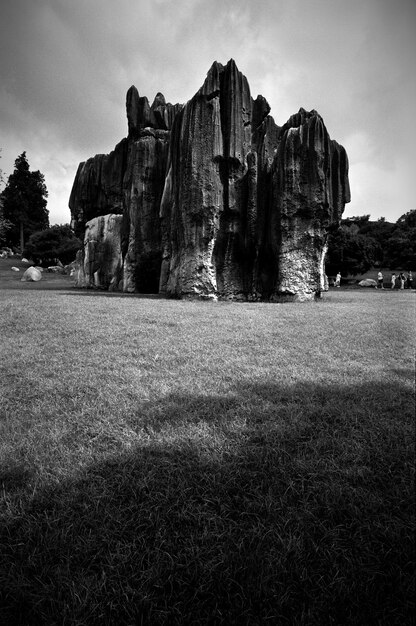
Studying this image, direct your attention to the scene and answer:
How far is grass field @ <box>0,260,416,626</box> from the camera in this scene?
1.65 m

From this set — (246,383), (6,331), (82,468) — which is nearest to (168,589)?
(82,468)

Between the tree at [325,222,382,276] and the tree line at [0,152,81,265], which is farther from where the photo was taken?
the tree line at [0,152,81,265]

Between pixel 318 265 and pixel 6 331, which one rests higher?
pixel 318 265

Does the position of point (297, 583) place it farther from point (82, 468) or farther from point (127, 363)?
point (127, 363)

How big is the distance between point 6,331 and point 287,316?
8.51 metres

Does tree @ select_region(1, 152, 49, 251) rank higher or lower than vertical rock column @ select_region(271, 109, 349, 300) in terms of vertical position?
higher

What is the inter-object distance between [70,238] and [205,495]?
59394 millimetres

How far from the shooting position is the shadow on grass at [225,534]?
161 cm

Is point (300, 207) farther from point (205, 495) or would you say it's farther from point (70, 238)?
point (70, 238)

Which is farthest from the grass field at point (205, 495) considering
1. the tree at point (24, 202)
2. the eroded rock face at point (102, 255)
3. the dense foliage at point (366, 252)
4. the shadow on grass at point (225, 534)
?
the tree at point (24, 202)

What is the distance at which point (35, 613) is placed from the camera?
1.58 metres

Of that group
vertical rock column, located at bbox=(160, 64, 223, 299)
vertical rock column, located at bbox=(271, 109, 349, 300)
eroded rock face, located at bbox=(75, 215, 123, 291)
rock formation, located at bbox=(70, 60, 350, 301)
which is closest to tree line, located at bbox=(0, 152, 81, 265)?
eroded rock face, located at bbox=(75, 215, 123, 291)

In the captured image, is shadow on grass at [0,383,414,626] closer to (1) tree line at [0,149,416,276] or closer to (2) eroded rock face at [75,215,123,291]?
(2) eroded rock face at [75,215,123,291]

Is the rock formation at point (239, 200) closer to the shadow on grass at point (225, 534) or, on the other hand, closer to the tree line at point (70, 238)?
the shadow on grass at point (225, 534)
